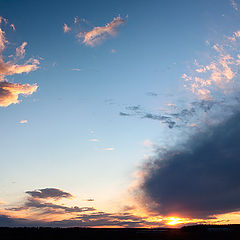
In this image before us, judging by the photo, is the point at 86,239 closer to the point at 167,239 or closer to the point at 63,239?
the point at 63,239

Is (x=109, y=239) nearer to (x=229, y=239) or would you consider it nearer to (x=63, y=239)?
(x=63, y=239)

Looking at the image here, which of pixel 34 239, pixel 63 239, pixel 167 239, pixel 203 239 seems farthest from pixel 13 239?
pixel 203 239

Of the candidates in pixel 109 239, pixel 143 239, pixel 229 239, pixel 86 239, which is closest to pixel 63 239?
pixel 86 239

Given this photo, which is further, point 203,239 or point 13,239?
point 203,239

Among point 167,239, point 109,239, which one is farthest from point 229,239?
point 109,239

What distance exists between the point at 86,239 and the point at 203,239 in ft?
119

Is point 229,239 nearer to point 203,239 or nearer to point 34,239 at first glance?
point 203,239

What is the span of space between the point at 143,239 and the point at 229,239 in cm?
2677

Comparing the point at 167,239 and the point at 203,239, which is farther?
the point at 203,239

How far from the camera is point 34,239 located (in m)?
83.6

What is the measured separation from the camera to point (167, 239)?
84.0 meters

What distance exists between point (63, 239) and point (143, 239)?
23.7 m

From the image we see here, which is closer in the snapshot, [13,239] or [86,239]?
[13,239]

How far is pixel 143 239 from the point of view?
3413 inches
